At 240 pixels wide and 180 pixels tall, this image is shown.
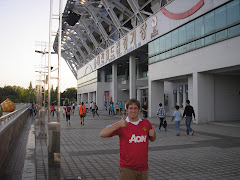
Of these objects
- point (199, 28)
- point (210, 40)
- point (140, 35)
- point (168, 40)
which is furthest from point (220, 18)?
point (140, 35)

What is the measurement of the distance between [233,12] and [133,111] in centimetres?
1478

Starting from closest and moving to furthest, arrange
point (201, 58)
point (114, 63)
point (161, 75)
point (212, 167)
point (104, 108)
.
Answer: point (212, 167) → point (201, 58) → point (161, 75) → point (114, 63) → point (104, 108)

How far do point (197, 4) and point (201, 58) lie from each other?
3974 mm

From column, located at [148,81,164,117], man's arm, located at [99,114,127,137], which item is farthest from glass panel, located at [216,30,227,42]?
man's arm, located at [99,114,127,137]

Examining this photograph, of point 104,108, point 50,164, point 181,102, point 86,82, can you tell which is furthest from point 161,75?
point 86,82

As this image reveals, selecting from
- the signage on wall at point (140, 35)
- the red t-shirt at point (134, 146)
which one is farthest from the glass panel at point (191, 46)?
the red t-shirt at point (134, 146)

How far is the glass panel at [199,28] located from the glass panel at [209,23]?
1.46 ft

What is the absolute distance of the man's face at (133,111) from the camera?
3.15 m

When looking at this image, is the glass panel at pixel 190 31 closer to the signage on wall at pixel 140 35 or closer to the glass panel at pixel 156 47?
the signage on wall at pixel 140 35

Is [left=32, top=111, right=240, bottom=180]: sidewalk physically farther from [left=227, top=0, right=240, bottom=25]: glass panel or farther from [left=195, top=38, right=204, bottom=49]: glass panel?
[left=195, top=38, right=204, bottom=49]: glass panel

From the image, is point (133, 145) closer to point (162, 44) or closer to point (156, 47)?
point (162, 44)

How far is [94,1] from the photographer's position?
37188 mm

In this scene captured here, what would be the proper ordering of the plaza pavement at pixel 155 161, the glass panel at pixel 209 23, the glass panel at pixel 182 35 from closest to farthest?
the plaza pavement at pixel 155 161 < the glass panel at pixel 209 23 < the glass panel at pixel 182 35

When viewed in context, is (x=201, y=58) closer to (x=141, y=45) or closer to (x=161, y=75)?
(x=161, y=75)
